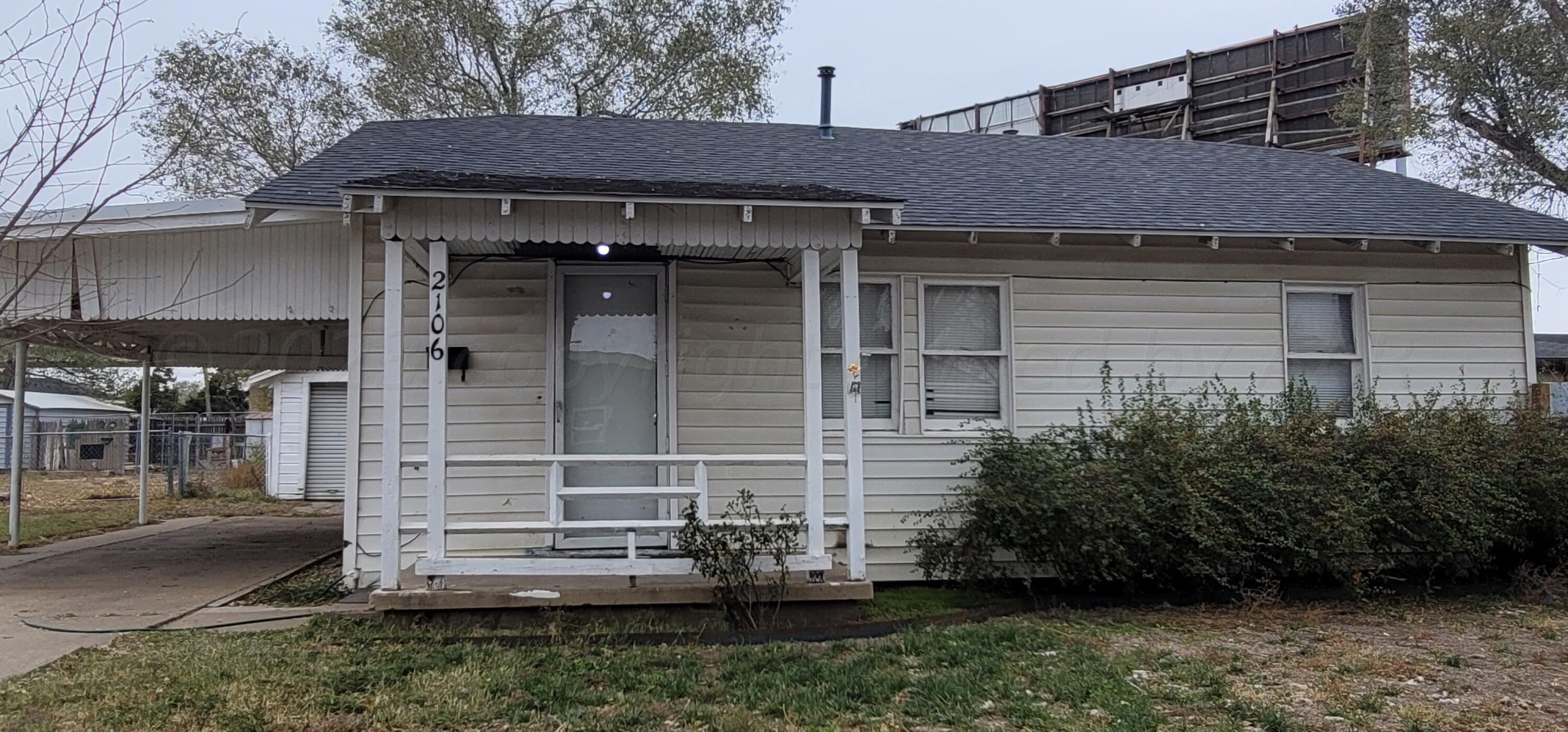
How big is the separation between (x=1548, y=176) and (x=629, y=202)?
639 inches

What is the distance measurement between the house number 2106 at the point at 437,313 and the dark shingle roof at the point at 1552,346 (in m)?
Result: 19.3

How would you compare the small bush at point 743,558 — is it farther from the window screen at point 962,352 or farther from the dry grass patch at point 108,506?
the dry grass patch at point 108,506

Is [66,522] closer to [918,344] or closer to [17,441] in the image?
[17,441]

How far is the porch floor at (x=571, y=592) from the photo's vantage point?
567 centimetres

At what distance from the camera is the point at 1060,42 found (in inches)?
1426

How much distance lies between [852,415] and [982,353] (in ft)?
5.76

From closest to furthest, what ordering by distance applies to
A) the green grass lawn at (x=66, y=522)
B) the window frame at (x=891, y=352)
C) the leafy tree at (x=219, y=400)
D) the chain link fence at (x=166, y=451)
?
the window frame at (x=891, y=352)
the green grass lawn at (x=66, y=522)
the chain link fence at (x=166, y=451)
the leafy tree at (x=219, y=400)

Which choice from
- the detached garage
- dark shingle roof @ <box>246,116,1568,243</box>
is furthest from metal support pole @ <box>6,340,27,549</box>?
the detached garage

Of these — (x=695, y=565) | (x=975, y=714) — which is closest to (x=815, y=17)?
(x=695, y=565)

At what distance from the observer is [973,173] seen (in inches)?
346

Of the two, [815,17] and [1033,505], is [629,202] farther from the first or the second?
[815,17]

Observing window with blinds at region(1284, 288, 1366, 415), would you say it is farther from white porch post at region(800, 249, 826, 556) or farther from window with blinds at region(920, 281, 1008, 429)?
white porch post at region(800, 249, 826, 556)

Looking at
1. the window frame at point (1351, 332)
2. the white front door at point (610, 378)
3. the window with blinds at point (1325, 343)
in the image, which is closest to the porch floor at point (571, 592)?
the white front door at point (610, 378)

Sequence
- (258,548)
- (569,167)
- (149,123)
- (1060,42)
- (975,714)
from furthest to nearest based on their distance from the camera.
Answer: (1060,42), (149,123), (258,548), (569,167), (975,714)
